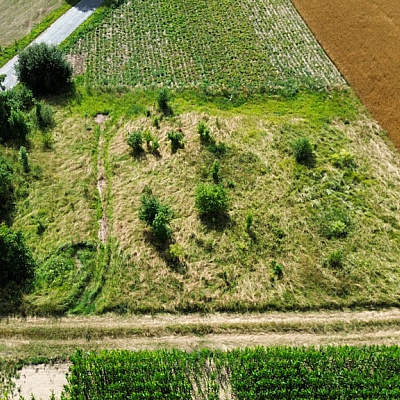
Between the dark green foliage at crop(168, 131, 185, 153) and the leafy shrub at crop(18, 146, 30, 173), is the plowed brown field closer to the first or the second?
the dark green foliage at crop(168, 131, 185, 153)

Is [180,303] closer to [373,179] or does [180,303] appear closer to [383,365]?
[383,365]

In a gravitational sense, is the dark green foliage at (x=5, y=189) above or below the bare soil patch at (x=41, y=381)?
above

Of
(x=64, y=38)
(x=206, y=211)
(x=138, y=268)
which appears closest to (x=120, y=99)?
(x=64, y=38)

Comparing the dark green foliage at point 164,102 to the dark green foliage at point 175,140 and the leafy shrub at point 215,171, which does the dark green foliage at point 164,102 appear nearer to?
the dark green foliage at point 175,140

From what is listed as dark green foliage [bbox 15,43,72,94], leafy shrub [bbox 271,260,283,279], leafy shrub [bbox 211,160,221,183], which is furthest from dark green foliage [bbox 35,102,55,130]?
leafy shrub [bbox 271,260,283,279]

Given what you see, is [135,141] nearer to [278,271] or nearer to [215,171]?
[215,171]

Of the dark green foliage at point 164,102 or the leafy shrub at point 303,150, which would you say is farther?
the dark green foliage at point 164,102

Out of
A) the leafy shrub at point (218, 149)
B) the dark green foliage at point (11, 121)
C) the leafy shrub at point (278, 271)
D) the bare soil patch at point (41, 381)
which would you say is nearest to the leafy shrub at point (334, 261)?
the leafy shrub at point (278, 271)
